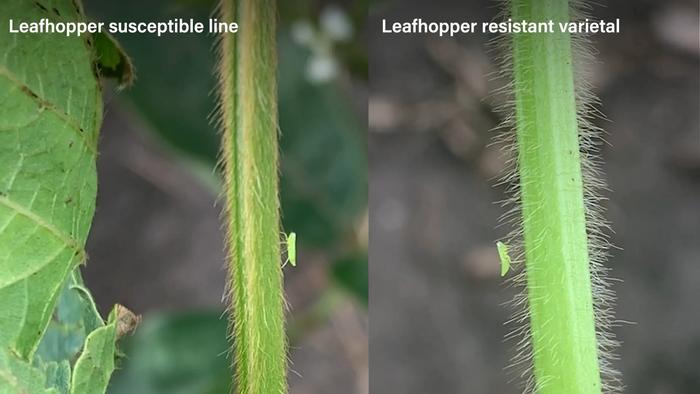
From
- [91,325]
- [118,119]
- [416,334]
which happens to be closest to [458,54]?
[416,334]

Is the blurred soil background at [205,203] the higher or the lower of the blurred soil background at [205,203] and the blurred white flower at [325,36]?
the lower

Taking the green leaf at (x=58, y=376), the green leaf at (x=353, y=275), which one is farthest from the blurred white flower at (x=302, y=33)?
the green leaf at (x=58, y=376)

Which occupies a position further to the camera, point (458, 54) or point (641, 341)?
point (458, 54)

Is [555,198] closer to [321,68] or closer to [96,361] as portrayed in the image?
[96,361]

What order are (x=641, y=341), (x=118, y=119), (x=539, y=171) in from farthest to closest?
(x=118, y=119) → (x=641, y=341) → (x=539, y=171)

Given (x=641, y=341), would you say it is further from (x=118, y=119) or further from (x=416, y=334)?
(x=118, y=119)

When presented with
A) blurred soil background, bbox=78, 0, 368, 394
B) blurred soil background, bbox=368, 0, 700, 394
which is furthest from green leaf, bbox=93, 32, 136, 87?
blurred soil background, bbox=368, 0, 700, 394

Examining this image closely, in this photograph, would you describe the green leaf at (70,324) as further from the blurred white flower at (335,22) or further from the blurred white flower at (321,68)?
the blurred white flower at (335,22)
